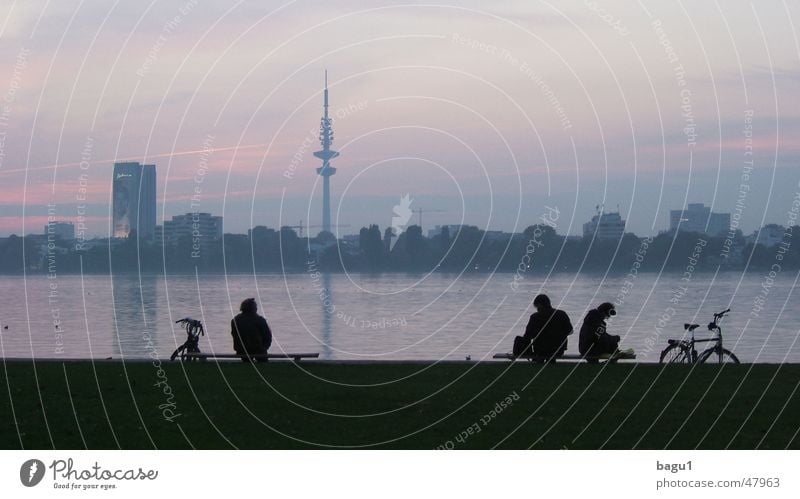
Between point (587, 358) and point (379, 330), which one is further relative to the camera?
point (379, 330)

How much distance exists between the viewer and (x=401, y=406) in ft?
51.0

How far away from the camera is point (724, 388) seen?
16969 mm

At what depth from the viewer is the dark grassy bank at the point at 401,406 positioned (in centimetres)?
1330

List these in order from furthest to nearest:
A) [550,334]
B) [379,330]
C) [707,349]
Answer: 1. [379,330]
2. [707,349]
3. [550,334]

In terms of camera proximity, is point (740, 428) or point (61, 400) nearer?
point (740, 428)

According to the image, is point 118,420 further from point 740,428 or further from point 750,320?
Result: point 750,320

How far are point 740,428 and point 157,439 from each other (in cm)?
657

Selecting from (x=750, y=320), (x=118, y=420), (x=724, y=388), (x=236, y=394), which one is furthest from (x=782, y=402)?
(x=750, y=320)

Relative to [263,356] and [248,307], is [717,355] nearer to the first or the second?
[263,356]

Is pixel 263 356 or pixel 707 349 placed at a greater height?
pixel 263 356

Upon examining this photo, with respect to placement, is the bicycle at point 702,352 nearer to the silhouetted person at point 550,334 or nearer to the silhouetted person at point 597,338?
the silhouetted person at point 597,338

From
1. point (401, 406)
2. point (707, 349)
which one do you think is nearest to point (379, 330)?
point (707, 349)
